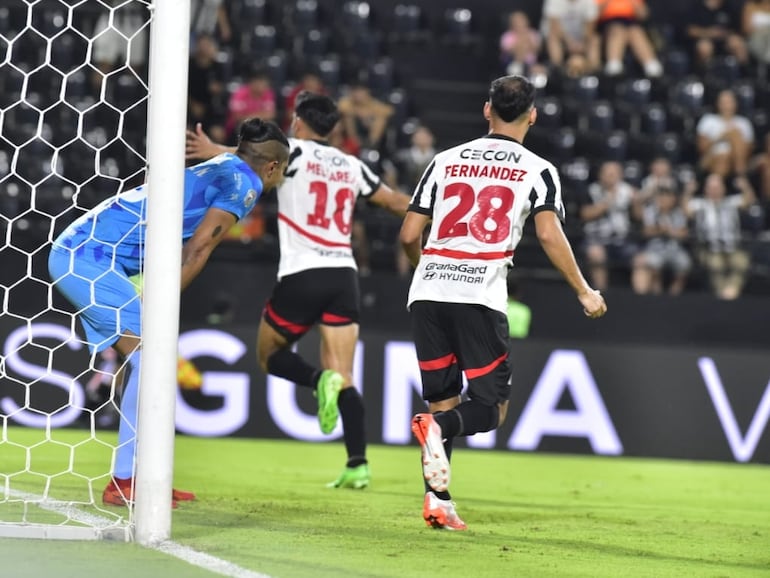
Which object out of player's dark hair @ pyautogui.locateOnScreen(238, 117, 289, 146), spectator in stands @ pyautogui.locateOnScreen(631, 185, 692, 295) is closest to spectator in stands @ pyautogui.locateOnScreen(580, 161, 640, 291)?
spectator in stands @ pyautogui.locateOnScreen(631, 185, 692, 295)

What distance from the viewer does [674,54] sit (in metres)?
17.3

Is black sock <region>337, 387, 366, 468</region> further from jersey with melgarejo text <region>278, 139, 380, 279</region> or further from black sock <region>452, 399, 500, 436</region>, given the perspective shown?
black sock <region>452, 399, 500, 436</region>

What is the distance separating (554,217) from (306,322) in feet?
8.79

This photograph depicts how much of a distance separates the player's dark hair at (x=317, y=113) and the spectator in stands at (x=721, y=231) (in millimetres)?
6292

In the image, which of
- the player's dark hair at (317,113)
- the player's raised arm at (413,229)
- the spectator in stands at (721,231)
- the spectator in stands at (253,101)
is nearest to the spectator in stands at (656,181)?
the spectator in stands at (721,231)

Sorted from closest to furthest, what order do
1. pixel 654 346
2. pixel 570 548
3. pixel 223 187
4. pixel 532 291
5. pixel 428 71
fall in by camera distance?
pixel 570 548 < pixel 223 187 < pixel 654 346 < pixel 532 291 < pixel 428 71

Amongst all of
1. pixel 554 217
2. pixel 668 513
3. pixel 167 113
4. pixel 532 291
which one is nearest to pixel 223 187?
pixel 167 113

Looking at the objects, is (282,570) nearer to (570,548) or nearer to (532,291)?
(570,548)

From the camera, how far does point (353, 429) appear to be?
8.28 m

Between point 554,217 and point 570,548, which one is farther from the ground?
point 554,217

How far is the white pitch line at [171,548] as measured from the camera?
4.81m

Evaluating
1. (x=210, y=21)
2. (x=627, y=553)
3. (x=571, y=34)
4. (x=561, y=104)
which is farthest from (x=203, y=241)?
(x=571, y=34)

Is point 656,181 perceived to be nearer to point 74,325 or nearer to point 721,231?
point 721,231

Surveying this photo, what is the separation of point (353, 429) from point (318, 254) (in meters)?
1.08
